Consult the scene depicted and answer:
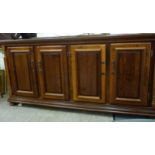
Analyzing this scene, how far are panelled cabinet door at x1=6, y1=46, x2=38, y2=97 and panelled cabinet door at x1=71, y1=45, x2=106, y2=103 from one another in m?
0.51

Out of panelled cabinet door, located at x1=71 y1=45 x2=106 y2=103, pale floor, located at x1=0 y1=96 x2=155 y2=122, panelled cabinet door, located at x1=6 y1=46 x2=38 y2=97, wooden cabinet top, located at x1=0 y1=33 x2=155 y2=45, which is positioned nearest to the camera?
wooden cabinet top, located at x1=0 y1=33 x2=155 y2=45

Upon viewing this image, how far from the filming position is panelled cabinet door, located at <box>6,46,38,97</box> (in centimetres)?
200

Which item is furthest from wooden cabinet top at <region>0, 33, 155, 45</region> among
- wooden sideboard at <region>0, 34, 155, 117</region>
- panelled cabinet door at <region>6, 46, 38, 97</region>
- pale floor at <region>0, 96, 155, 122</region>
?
pale floor at <region>0, 96, 155, 122</region>

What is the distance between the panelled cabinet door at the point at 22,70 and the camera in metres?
2.00

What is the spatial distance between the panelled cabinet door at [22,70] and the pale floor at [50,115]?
0.67ft

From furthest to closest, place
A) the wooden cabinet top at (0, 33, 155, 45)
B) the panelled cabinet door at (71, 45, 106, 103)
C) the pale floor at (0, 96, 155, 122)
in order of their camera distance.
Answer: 1. the pale floor at (0, 96, 155, 122)
2. the panelled cabinet door at (71, 45, 106, 103)
3. the wooden cabinet top at (0, 33, 155, 45)

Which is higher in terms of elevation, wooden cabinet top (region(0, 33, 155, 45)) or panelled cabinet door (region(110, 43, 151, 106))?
wooden cabinet top (region(0, 33, 155, 45))

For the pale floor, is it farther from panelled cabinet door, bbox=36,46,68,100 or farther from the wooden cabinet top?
the wooden cabinet top

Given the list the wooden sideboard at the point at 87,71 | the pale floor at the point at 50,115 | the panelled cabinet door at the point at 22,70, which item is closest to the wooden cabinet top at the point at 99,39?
the wooden sideboard at the point at 87,71

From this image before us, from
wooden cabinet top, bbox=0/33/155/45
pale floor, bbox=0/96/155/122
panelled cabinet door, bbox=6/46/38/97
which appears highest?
wooden cabinet top, bbox=0/33/155/45

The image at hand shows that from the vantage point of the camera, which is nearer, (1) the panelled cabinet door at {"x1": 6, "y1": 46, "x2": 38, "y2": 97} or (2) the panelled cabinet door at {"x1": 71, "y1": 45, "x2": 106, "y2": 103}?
(2) the panelled cabinet door at {"x1": 71, "y1": 45, "x2": 106, "y2": 103}
